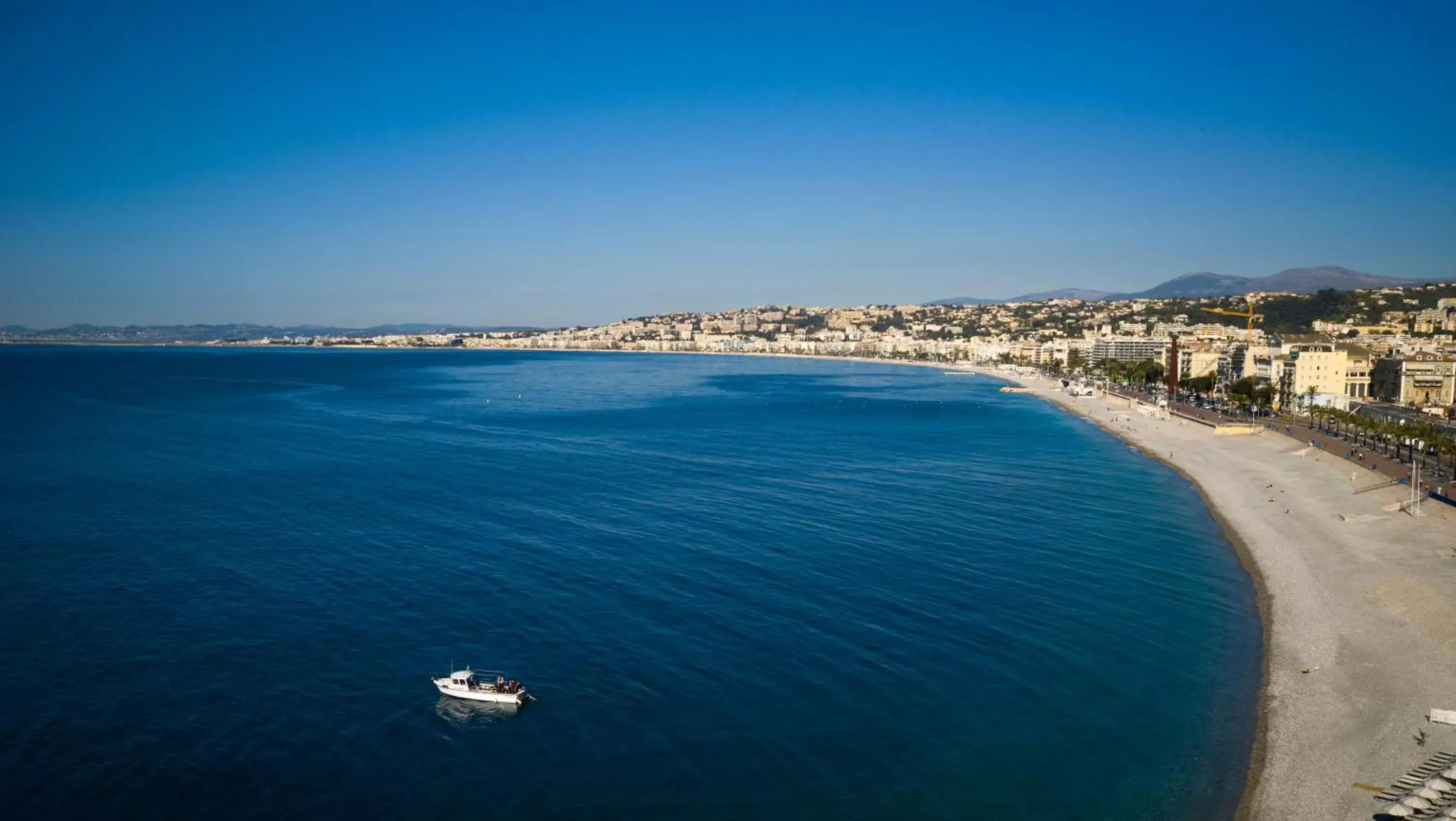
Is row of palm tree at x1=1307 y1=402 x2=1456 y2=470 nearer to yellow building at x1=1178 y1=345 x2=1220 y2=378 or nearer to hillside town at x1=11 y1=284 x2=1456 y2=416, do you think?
hillside town at x1=11 y1=284 x2=1456 y2=416

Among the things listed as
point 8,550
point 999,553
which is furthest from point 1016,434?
point 8,550

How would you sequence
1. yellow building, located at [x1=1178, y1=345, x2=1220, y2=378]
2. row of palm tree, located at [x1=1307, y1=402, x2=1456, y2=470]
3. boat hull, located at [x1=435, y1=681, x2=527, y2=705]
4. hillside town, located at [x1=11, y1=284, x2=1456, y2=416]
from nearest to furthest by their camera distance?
boat hull, located at [x1=435, y1=681, x2=527, y2=705]
row of palm tree, located at [x1=1307, y1=402, x2=1456, y2=470]
hillside town, located at [x1=11, y1=284, x2=1456, y2=416]
yellow building, located at [x1=1178, y1=345, x2=1220, y2=378]

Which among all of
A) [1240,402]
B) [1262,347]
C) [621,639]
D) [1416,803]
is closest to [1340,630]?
[1416,803]

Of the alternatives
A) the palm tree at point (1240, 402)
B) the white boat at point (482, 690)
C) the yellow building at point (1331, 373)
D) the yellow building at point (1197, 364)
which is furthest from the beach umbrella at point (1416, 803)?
the yellow building at point (1197, 364)

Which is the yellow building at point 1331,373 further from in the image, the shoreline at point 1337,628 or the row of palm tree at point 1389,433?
the shoreline at point 1337,628

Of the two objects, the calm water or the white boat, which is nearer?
the calm water

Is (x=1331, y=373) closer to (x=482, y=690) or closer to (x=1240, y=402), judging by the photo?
(x=1240, y=402)

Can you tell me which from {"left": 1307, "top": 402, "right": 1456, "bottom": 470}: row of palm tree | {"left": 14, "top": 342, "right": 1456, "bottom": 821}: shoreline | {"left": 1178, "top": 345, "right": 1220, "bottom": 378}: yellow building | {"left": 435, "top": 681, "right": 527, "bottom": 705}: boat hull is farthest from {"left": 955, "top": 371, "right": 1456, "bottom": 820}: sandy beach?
{"left": 1178, "top": 345, "right": 1220, "bottom": 378}: yellow building
